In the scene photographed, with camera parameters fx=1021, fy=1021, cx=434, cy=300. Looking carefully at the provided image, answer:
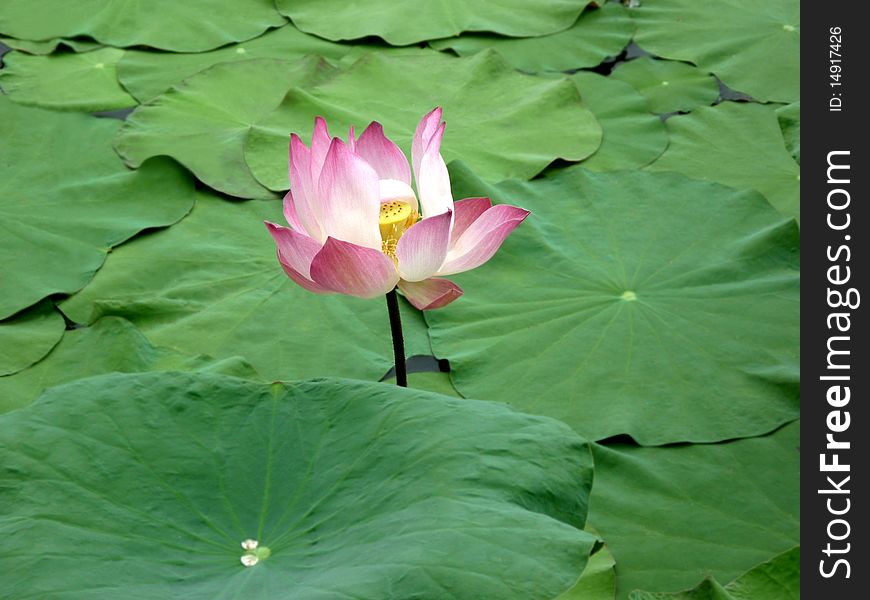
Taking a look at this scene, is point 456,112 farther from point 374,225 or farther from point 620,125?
point 374,225

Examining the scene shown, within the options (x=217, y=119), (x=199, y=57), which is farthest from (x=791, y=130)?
(x=199, y=57)

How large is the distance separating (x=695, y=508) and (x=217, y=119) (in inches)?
53.3

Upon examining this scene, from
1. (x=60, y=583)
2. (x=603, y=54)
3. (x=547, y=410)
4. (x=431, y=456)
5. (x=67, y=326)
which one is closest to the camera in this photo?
(x=60, y=583)

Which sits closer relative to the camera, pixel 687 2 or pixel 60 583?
pixel 60 583

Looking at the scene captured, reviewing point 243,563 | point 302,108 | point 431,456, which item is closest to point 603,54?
point 302,108

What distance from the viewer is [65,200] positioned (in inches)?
78.4

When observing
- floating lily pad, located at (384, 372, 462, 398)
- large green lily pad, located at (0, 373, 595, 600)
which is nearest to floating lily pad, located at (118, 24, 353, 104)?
floating lily pad, located at (384, 372, 462, 398)

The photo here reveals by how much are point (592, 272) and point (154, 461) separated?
92 centimetres

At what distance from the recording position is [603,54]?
99.1 inches

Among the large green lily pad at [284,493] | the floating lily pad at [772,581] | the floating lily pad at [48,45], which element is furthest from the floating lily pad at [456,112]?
the floating lily pad at [772,581]

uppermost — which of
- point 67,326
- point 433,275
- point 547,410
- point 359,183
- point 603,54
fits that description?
point 603,54

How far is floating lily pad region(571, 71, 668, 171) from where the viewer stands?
216 centimetres

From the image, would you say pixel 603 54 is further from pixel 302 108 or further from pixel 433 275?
pixel 433 275

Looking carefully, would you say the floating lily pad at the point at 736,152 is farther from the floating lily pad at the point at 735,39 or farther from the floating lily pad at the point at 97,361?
the floating lily pad at the point at 97,361
